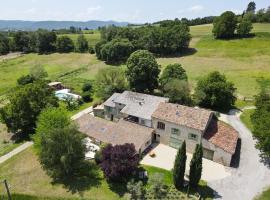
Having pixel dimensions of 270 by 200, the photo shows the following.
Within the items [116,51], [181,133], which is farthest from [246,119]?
[116,51]

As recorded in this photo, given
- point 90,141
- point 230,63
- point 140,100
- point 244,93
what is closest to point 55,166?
point 90,141

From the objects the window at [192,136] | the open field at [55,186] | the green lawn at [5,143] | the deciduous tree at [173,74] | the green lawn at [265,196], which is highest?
the deciduous tree at [173,74]

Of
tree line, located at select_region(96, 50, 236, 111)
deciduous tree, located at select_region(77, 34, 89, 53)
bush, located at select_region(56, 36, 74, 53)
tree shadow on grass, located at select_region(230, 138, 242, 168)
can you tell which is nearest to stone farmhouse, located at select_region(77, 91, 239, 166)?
tree shadow on grass, located at select_region(230, 138, 242, 168)

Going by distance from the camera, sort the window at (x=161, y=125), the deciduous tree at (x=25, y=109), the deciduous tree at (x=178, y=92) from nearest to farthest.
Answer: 1. the window at (x=161, y=125)
2. the deciduous tree at (x=25, y=109)
3. the deciduous tree at (x=178, y=92)

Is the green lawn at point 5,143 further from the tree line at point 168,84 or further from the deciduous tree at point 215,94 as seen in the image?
the deciduous tree at point 215,94

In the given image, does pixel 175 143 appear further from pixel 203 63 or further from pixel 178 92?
pixel 203 63

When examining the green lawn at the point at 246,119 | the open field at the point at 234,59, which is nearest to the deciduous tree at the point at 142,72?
the open field at the point at 234,59

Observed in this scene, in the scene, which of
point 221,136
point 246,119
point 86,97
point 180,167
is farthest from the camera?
point 86,97
